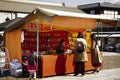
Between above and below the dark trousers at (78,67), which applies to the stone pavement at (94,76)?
below

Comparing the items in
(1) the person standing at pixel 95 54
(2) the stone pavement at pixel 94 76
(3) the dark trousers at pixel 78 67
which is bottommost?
(2) the stone pavement at pixel 94 76

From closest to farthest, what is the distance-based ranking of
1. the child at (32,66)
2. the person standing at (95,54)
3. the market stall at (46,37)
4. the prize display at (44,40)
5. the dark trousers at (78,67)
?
the child at (32,66) < the market stall at (46,37) < the dark trousers at (78,67) < the person standing at (95,54) < the prize display at (44,40)

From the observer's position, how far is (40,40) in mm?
16344

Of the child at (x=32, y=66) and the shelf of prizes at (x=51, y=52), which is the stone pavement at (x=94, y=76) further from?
the child at (x=32, y=66)

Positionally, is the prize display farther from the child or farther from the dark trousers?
the child

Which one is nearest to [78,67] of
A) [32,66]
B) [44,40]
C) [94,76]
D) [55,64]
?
[94,76]

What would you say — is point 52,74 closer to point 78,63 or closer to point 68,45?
point 78,63

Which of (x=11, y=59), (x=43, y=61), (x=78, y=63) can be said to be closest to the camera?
(x=43, y=61)

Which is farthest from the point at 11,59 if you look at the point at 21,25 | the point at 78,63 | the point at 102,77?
the point at 102,77

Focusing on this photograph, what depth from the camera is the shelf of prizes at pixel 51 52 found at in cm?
1310

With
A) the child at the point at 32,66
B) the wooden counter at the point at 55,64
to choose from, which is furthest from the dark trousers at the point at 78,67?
the child at the point at 32,66

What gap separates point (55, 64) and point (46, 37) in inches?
124

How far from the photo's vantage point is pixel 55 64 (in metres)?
13.5

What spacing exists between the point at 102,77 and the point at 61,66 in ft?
6.02
